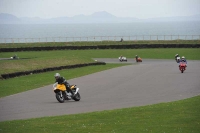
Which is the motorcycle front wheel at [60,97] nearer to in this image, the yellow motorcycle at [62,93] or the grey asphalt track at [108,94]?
the yellow motorcycle at [62,93]

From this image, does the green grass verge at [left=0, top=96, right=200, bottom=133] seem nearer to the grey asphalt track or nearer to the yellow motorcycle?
the grey asphalt track

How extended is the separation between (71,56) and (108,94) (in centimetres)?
2962

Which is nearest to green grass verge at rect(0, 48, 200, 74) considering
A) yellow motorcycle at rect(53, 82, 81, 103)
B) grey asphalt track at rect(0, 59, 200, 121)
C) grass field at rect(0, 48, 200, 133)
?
grey asphalt track at rect(0, 59, 200, 121)

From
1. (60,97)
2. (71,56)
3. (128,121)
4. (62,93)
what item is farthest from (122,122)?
(71,56)

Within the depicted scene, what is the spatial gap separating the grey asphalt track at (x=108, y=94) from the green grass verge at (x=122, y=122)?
1804 millimetres

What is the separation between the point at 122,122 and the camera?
59.3 ft

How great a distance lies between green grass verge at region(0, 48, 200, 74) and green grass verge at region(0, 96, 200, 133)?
20754 mm

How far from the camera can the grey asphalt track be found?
22719 mm

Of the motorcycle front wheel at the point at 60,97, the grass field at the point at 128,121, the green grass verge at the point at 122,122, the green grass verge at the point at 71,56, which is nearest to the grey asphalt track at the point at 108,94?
the motorcycle front wheel at the point at 60,97

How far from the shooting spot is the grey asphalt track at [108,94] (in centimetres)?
2272

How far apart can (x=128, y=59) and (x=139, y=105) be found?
41105 millimetres

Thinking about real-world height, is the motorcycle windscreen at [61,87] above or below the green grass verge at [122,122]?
above

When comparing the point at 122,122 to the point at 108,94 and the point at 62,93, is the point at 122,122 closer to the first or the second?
the point at 62,93

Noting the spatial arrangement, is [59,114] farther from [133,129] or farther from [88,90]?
[88,90]
